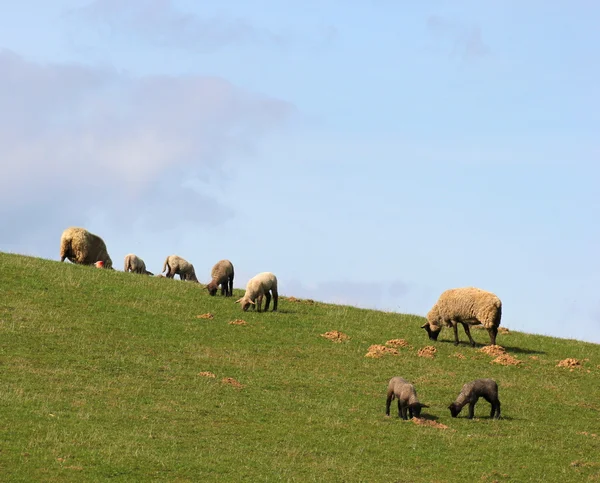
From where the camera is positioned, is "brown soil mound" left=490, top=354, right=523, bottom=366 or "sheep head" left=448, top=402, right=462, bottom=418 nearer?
"sheep head" left=448, top=402, right=462, bottom=418

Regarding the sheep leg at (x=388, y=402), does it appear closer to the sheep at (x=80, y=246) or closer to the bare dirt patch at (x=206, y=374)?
the bare dirt patch at (x=206, y=374)

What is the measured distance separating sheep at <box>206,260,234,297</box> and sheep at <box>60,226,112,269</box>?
11.2m

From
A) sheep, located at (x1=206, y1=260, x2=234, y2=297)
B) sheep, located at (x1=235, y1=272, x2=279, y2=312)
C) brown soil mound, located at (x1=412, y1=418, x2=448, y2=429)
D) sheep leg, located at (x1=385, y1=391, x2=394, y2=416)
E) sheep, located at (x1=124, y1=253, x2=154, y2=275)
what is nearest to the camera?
brown soil mound, located at (x1=412, y1=418, x2=448, y2=429)

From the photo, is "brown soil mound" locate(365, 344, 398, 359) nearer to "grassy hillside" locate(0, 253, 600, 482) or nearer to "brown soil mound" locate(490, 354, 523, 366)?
"grassy hillside" locate(0, 253, 600, 482)

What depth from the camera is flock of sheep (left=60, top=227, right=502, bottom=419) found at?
982 inches

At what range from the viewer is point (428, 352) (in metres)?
33.6

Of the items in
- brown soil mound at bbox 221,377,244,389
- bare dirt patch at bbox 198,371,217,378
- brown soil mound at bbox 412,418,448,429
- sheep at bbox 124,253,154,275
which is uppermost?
sheep at bbox 124,253,154,275

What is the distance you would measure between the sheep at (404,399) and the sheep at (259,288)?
13943 mm

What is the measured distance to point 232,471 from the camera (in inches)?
Answer: 762

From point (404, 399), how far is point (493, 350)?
1106 centimetres

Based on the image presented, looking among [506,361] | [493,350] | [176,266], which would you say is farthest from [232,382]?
[176,266]

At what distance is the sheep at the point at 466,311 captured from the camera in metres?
35.0

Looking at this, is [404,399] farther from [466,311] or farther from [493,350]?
[466,311]

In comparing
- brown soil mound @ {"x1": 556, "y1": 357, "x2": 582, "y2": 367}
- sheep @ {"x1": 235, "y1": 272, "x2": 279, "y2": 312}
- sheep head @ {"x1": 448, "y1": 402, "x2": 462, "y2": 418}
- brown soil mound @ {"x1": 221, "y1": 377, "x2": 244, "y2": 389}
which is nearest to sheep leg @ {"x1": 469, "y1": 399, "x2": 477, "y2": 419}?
sheep head @ {"x1": 448, "y1": 402, "x2": 462, "y2": 418}
